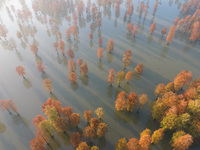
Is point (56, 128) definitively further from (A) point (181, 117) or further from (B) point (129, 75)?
(A) point (181, 117)

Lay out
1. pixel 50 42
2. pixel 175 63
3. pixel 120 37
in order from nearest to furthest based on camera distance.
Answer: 1. pixel 175 63
2. pixel 50 42
3. pixel 120 37

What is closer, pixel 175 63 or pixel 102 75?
pixel 102 75

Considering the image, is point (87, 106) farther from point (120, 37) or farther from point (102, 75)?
point (120, 37)

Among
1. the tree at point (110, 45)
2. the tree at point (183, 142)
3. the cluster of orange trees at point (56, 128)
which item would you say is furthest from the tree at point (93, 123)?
the tree at point (110, 45)

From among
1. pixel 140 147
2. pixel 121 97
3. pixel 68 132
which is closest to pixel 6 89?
pixel 68 132

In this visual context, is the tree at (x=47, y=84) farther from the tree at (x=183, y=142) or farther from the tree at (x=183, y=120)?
A: the tree at (x=183, y=142)

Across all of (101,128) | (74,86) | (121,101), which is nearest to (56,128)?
(101,128)
